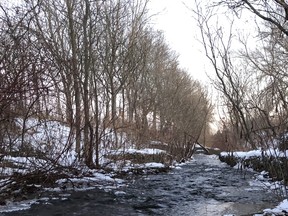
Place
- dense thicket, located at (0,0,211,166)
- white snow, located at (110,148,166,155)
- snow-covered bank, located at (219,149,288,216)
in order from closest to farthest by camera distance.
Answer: dense thicket, located at (0,0,211,166) → snow-covered bank, located at (219,149,288,216) → white snow, located at (110,148,166,155)

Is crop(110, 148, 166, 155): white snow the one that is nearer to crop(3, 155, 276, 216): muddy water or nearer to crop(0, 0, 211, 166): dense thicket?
crop(0, 0, 211, 166): dense thicket

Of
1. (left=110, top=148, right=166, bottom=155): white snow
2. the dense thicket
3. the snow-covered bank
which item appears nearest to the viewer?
the dense thicket

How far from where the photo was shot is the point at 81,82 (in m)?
12.2

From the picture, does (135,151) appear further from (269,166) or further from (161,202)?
(161,202)

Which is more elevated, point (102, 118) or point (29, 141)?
point (102, 118)

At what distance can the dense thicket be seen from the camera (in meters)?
6.55

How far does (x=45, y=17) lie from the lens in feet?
49.3

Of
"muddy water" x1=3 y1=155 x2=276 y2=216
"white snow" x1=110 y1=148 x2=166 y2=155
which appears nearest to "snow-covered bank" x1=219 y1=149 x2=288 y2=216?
"muddy water" x1=3 y1=155 x2=276 y2=216

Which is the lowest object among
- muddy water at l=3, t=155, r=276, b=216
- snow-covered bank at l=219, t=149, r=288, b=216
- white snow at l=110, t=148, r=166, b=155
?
muddy water at l=3, t=155, r=276, b=216

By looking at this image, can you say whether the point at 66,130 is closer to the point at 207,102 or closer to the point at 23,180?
the point at 23,180

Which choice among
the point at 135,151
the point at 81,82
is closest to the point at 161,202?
the point at 81,82

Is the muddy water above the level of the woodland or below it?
below

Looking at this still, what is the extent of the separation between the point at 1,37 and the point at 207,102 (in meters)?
34.9

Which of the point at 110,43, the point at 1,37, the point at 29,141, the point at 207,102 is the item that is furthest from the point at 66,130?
the point at 207,102
